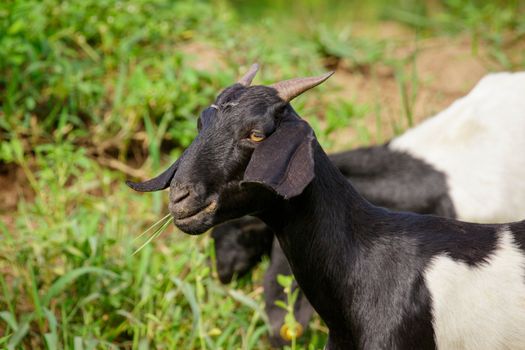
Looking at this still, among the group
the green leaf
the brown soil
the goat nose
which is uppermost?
the goat nose

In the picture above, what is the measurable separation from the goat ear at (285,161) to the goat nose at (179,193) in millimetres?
215

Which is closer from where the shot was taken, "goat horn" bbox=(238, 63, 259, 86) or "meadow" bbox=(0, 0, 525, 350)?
"goat horn" bbox=(238, 63, 259, 86)

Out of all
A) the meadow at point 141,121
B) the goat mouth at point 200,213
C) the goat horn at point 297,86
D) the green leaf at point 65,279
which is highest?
the goat horn at point 297,86

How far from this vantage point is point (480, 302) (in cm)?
270

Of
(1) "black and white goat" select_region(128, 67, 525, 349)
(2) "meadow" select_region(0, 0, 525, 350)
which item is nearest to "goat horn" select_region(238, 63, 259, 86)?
(1) "black and white goat" select_region(128, 67, 525, 349)

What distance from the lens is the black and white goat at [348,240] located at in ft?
8.68

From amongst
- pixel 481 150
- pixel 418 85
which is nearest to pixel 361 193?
pixel 481 150

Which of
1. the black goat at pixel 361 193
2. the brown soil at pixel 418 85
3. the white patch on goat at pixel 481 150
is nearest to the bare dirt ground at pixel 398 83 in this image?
the brown soil at pixel 418 85

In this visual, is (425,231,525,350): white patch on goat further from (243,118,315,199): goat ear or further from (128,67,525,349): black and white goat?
(243,118,315,199): goat ear

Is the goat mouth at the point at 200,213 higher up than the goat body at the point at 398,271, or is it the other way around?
the goat mouth at the point at 200,213

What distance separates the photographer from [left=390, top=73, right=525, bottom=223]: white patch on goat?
3969mm

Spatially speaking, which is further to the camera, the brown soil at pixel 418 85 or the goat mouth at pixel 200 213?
the brown soil at pixel 418 85

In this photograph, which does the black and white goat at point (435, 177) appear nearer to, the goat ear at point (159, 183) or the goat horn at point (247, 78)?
the goat horn at point (247, 78)

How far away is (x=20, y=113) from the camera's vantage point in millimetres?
5164
